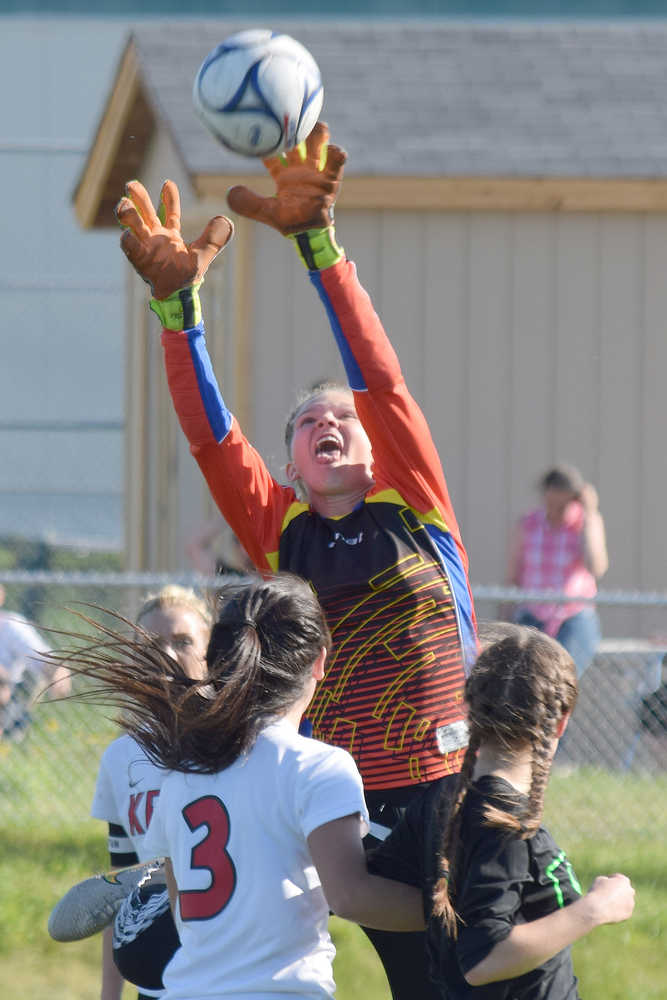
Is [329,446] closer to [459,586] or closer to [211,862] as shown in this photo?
[459,586]

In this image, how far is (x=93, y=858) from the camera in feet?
20.2

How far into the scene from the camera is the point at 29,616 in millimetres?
8367

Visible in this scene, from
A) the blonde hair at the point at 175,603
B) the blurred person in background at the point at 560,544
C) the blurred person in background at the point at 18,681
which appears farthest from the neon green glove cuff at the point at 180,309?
the blurred person in background at the point at 560,544

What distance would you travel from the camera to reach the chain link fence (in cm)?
669

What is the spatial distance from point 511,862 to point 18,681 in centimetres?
491

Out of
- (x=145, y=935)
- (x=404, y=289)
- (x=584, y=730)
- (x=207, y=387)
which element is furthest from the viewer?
(x=404, y=289)

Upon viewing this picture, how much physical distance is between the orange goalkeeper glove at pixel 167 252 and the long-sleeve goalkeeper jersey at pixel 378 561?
0.21ft

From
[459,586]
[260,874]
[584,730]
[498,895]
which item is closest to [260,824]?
[260,874]

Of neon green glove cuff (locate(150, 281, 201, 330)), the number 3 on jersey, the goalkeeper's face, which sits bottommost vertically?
the number 3 on jersey

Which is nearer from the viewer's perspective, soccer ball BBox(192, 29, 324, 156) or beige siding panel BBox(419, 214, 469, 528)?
soccer ball BBox(192, 29, 324, 156)

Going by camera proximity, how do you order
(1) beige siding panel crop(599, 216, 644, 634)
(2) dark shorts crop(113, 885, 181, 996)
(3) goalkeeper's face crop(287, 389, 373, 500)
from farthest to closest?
(1) beige siding panel crop(599, 216, 644, 634) → (3) goalkeeper's face crop(287, 389, 373, 500) → (2) dark shorts crop(113, 885, 181, 996)

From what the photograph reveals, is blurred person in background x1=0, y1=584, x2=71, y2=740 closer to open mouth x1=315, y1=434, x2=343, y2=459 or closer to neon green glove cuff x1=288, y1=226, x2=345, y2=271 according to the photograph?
open mouth x1=315, y1=434, x2=343, y2=459

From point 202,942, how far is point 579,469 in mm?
6648

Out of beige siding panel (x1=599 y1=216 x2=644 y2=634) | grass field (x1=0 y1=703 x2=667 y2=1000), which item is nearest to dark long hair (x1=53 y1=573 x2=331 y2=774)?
grass field (x1=0 y1=703 x2=667 y2=1000)
